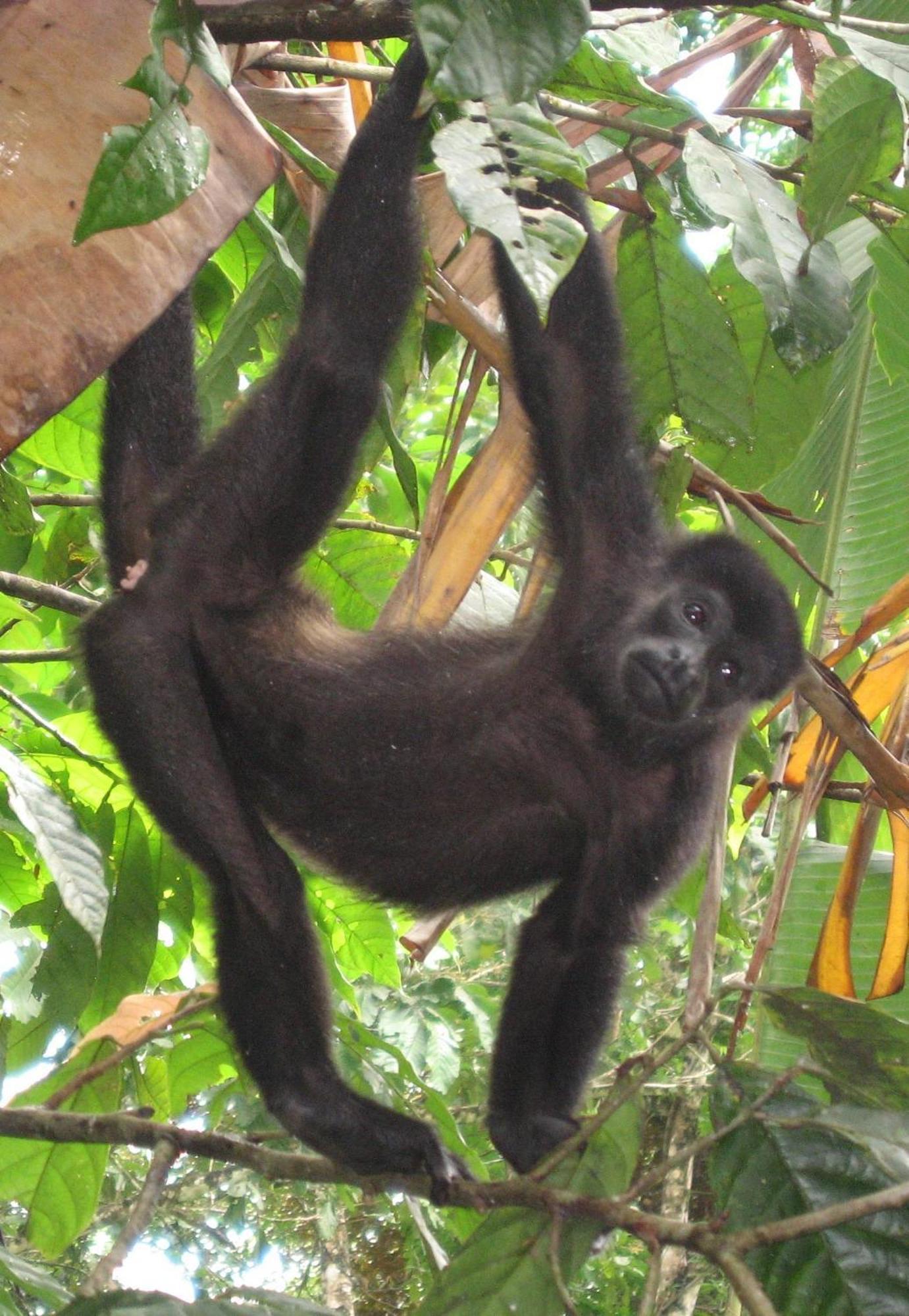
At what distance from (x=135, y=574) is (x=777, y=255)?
1350 mm

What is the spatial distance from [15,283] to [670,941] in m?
10.1

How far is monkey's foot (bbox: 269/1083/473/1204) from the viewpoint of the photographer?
2.48 metres

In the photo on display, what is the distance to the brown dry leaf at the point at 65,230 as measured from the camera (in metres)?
1.56

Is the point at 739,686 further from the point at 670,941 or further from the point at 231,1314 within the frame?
the point at 670,941

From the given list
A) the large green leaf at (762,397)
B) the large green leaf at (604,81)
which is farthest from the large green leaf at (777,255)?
the large green leaf at (762,397)

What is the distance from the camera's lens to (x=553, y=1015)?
2834mm

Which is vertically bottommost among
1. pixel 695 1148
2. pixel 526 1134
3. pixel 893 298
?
pixel 526 1134

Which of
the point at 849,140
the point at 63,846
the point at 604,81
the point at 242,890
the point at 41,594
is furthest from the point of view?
the point at 41,594

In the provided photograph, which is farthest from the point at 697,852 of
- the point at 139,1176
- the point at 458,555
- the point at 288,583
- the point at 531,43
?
the point at 139,1176

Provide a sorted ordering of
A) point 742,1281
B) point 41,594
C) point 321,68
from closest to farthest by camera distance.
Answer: point 742,1281 → point 321,68 → point 41,594

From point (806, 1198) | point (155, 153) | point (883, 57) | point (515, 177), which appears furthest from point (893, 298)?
point (806, 1198)

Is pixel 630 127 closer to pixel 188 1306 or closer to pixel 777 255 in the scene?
pixel 777 255

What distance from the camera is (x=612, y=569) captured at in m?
2.81

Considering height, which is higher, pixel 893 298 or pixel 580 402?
pixel 893 298
